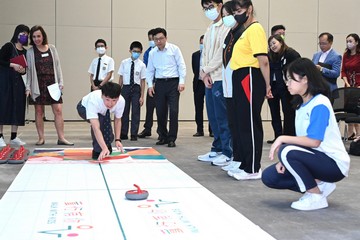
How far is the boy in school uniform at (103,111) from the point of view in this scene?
3752 millimetres

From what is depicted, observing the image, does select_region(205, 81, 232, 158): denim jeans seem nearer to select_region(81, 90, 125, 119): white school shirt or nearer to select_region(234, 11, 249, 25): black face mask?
select_region(234, 11, 249, 25): black face mask

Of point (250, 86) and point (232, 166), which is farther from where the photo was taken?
point (232, 166)

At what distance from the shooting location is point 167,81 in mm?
5773

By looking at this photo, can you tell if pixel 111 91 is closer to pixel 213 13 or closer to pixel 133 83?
pixel 213 13

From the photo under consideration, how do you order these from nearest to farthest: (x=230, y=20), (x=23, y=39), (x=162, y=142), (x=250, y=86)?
(x=250, y=86) → (x=230, y=20) → (x=23, y=39) → (x=162, y=142)

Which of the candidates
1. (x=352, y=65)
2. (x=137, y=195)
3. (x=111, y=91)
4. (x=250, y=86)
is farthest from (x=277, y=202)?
(x=352, y=65)

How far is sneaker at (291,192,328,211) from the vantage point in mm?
2771

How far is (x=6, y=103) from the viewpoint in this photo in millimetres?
5539

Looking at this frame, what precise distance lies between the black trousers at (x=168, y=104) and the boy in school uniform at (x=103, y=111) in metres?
1.41

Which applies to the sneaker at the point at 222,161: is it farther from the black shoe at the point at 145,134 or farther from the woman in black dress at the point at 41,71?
the black shoe at the point at 145,134

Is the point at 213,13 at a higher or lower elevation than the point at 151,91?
higher

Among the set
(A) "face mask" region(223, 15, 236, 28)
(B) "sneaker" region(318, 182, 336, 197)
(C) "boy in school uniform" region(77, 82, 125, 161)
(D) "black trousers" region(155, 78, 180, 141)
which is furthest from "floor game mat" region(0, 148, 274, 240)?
(D) "black trousers" region(155, 78, 180, 141)

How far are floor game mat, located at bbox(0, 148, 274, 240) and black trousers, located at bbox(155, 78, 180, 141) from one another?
65.9 inches

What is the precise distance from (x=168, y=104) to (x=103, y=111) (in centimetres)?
180
